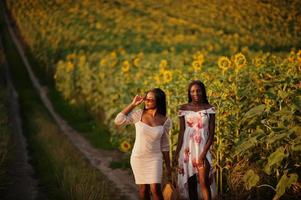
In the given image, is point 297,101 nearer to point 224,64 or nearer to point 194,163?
point 194,163

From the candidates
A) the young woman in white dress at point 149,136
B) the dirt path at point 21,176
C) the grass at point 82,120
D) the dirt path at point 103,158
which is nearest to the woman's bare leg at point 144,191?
the young woman in white dress at point 149,136

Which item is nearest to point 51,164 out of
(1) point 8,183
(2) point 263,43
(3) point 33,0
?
(1) point 8,183

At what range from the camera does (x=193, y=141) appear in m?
5.88

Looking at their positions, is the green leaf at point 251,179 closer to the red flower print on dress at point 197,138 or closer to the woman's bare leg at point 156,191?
the red flower print on dress at point 197,138

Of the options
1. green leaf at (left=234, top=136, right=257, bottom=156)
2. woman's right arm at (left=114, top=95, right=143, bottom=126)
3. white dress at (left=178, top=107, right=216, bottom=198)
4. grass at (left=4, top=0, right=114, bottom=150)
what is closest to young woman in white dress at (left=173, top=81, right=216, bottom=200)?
white dress at (left=178, top=107, right=216, bottom=198)

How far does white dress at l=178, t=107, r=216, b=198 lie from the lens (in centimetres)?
584

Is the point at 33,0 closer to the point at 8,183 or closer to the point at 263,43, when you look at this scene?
the point at 263,43

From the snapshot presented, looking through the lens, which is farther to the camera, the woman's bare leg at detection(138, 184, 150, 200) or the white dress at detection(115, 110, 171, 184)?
the woman's bare leg at detection(138, 184, 150, 200)

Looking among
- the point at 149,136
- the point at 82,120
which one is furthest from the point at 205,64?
the point at 149,136

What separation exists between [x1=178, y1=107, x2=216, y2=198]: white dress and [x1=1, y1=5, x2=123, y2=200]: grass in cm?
120

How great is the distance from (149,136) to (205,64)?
7005 mm

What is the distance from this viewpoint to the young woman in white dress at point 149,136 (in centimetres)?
545

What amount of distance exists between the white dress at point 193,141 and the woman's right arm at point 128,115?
0.69 metres

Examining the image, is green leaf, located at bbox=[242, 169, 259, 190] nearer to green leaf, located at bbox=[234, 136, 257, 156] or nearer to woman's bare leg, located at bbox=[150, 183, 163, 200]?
green leaf, located at bbox=[234, 136, 257, 156]
